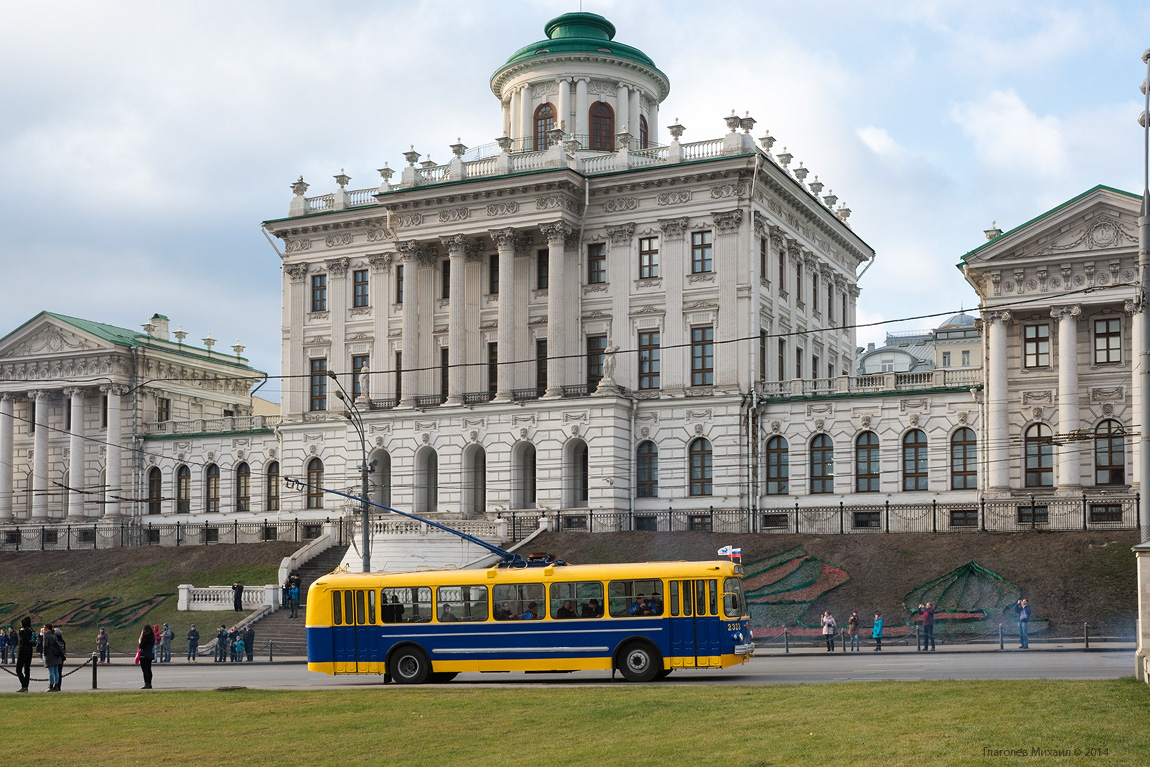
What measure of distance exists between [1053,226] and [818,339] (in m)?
20.4

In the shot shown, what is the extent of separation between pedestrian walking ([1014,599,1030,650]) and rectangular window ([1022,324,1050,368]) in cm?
1748

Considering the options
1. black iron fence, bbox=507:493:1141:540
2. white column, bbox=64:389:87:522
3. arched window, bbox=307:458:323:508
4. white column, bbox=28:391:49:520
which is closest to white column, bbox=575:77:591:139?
black iron fence, bbox=507:493:1141:540

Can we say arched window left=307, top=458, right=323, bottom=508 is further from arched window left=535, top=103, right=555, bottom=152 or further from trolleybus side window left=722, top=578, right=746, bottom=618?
trolleybus side window left=722, top=578, right=746, bottom=618

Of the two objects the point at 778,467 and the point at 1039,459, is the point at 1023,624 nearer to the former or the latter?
the point at 1039,459

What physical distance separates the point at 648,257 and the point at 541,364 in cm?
743

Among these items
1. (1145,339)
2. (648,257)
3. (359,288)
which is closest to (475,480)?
(359,288)

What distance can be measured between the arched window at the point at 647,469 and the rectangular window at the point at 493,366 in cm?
834

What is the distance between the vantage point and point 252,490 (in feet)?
264

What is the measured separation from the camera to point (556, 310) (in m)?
69.1

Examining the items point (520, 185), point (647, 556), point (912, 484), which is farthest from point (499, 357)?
point (912, 484)

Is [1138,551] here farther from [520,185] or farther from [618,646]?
[520,185]

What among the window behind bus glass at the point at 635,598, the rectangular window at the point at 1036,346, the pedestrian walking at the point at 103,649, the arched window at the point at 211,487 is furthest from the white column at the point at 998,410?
the arched window at the point at 211,487

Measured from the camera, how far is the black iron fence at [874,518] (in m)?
57.1

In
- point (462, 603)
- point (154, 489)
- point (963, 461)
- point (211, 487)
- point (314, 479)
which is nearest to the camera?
point (462, 603)
